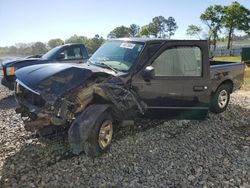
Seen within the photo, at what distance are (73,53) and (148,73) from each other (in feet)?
20.1

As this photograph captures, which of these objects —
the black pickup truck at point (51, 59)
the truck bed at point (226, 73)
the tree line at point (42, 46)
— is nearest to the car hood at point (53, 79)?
the truck bed at point (226, 73)

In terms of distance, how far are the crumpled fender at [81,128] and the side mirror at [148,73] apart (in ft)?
3.53

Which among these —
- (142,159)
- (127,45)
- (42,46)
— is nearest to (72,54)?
(127,45)

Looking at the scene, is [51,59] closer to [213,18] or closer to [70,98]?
[70,98]

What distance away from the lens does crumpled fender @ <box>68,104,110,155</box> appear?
4.37 meters

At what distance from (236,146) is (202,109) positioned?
945 millimetres

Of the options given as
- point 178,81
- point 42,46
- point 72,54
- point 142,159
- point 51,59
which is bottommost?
point 142,159

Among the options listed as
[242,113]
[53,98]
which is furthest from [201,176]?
[242,113]

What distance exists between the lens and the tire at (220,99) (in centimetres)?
712

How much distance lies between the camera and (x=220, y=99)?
7.30m

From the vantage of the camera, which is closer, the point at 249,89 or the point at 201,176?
the point at 201,176

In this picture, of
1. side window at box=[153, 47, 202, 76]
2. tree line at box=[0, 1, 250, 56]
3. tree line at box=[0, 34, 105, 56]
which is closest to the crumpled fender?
side window at box=[153, 47, 202, 76]

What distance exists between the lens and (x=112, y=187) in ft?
12.9

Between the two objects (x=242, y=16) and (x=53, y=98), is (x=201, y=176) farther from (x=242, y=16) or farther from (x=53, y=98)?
(x=242, y=16)
